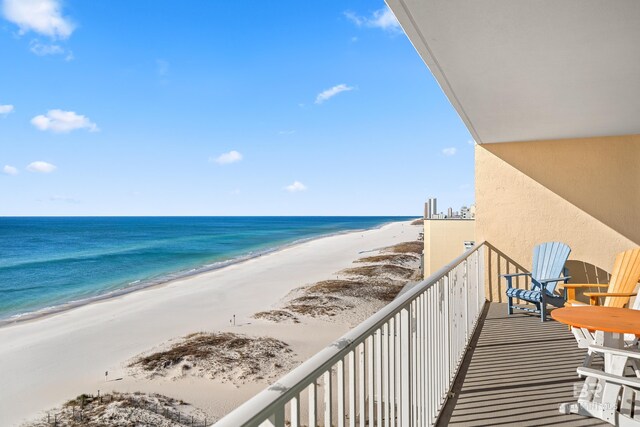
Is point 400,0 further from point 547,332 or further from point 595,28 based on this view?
point 547,332

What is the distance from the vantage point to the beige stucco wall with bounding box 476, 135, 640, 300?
5387 mm

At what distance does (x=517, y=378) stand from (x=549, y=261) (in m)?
2.65

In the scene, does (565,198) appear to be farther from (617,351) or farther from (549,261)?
(617,351)

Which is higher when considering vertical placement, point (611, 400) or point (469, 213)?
point (469, 213)

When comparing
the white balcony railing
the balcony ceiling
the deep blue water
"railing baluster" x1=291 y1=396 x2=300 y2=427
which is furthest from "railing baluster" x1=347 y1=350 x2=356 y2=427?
the deep blue water

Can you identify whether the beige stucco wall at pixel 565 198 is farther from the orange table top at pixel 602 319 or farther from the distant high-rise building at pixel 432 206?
the distant high-rise building at pixel 432 206

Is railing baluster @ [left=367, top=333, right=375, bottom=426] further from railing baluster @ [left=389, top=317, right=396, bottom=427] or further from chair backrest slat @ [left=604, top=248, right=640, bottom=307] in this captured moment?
chair backrest slat @ [left=604, top=248, right=640, bottom=307]

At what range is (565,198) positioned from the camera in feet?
18.4

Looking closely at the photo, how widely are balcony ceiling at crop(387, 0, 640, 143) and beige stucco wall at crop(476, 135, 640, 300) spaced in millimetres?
1108

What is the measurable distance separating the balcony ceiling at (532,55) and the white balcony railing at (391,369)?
136 cm

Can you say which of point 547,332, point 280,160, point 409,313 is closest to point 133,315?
point 547,332

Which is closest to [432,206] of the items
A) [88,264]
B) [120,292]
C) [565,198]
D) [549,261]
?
[565,198]

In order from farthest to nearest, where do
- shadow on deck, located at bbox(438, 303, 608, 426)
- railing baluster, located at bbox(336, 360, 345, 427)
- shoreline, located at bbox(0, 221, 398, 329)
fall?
1. shoreline, located at bbox(0, 221, 398, 329)
2. shadow on deck, located at bbox(438, 303, 608, 426)
3. railing baluster, located at bbox(336, 360, 345, 427)

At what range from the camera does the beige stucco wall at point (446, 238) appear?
1222 cm
